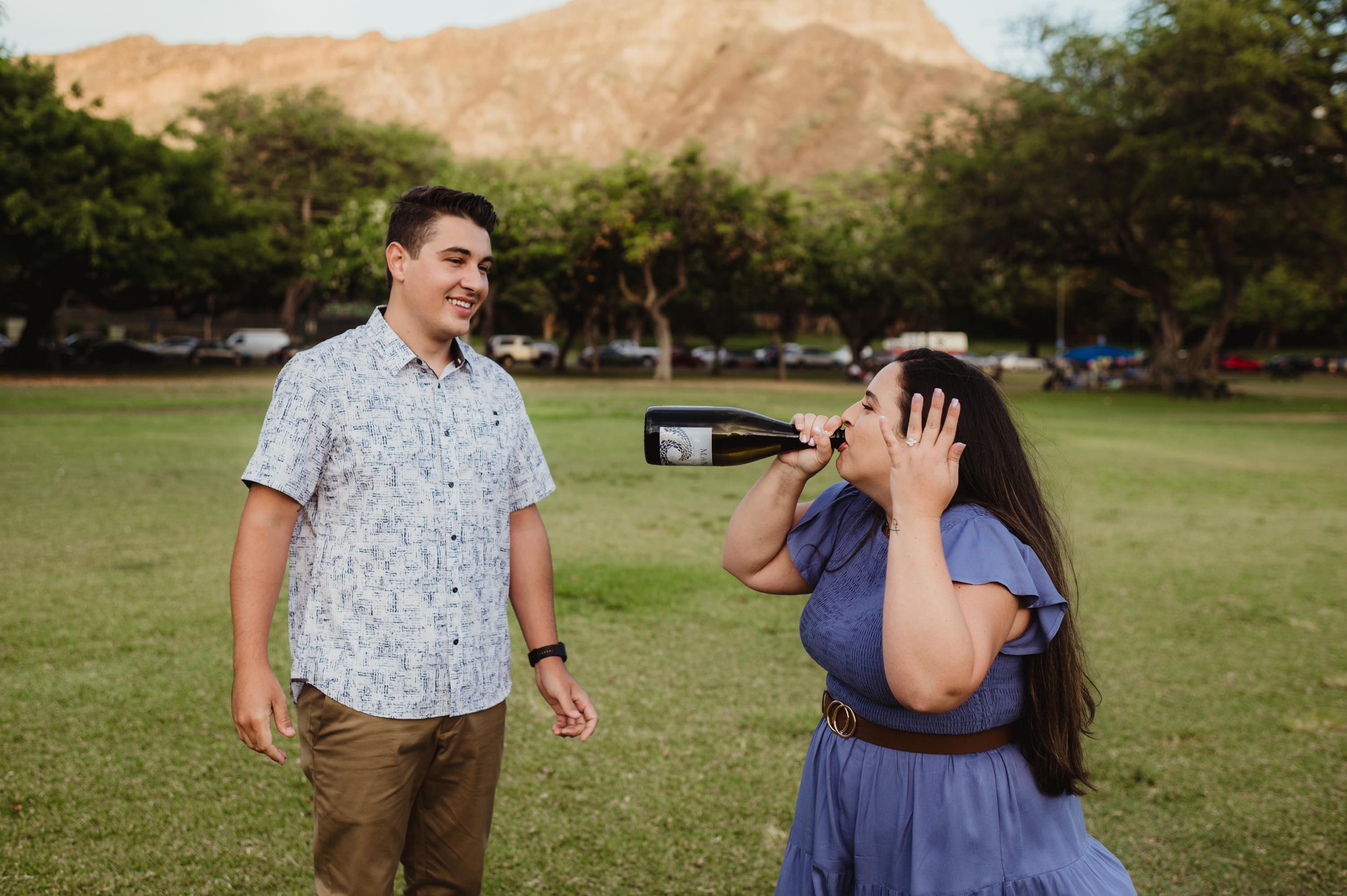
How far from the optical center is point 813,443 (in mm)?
2154

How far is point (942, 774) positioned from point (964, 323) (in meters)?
80.7

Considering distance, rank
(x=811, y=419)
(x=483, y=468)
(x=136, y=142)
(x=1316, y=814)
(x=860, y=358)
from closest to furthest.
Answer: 1. (x=811, y=419)
2. (x=483, y=468)
3. (x=1316, y=814)
4. (x=136, y=142)
5. (x=860, y=358)

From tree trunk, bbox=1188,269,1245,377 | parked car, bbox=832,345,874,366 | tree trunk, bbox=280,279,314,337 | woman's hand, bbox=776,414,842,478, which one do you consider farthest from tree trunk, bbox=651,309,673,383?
woman's hand, bbox=776,414,842,478

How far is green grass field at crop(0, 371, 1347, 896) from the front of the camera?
3.57 m

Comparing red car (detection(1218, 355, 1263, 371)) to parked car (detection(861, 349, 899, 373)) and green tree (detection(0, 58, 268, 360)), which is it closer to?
parked car (detection(861, 349, 899, 373))

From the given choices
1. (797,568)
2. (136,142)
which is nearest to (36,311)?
(136,142)

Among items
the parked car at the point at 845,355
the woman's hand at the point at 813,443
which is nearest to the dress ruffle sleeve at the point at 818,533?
the woman's hand at the point at 813,443

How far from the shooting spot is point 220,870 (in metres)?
3.41

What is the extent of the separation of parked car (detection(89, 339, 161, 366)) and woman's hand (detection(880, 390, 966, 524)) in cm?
4612

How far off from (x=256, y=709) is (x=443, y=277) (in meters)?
1.03

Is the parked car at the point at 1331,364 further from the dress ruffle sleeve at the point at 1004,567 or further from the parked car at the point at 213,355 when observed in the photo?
the dress ruffle sleeve at the point at 1004,567

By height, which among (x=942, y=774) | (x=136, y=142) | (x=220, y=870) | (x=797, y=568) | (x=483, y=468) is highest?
(x=136, y=142)

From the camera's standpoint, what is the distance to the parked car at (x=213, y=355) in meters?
48.2

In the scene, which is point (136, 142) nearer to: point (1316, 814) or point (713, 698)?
point (713, 698)
